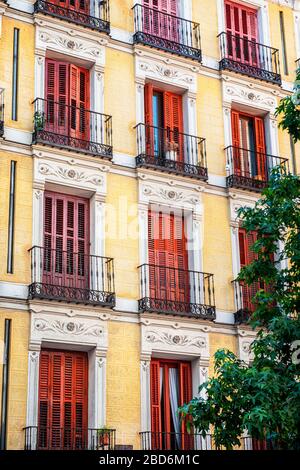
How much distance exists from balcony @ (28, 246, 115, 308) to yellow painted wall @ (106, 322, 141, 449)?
82cm

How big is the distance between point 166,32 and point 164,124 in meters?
2.57

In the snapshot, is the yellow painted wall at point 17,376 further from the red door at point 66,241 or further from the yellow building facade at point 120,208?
the red door at point 66,241

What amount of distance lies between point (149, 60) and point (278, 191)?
23.8 ft

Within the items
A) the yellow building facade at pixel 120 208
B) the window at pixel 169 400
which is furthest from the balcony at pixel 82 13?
the window at pixel 169 400

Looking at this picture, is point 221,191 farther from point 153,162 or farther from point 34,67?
point 34,67

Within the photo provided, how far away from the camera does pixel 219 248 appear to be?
Answer: 21922mm

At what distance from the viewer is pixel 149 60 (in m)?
22.4

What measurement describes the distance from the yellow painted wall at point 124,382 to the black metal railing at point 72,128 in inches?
164

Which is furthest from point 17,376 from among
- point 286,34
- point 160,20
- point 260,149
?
point 286,34

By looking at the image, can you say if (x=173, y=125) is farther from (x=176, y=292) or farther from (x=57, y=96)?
(x=176, y=292)

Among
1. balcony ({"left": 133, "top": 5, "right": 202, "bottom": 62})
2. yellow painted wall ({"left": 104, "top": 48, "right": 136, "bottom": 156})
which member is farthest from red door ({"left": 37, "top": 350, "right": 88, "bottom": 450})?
balcony ({"left": 133, "top": 5, "right": 202, "bottom": 62})

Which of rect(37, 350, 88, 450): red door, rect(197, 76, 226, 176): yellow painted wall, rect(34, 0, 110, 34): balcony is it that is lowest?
rect(37, 350, 88, 450): red door

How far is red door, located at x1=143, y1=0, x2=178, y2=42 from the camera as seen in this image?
2297 centimetres

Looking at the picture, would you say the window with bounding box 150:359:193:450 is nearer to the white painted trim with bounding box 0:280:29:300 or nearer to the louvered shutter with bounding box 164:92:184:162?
the white painted trim with bounding box 0:280:29:300
